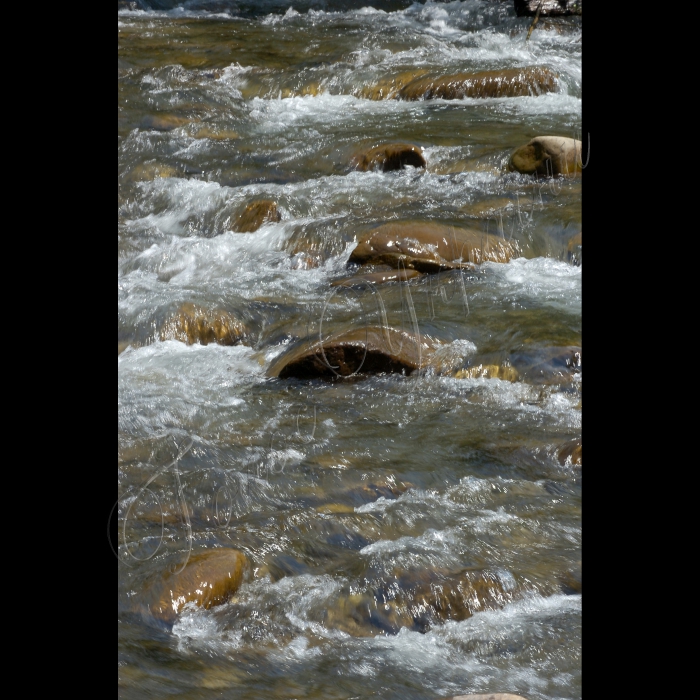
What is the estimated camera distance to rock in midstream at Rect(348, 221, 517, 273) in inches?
277

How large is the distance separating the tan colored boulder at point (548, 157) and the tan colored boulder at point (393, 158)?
3.35ft

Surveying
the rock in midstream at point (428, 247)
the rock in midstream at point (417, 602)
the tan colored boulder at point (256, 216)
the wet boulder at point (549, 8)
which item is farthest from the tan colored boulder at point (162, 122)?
the rock in midstream at point (417, 602)

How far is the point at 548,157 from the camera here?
8.76 meters

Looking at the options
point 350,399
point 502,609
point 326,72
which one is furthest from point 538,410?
point 326,72

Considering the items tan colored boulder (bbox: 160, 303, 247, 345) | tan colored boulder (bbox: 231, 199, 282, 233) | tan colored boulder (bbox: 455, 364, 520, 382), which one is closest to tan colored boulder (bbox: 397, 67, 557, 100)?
tan colored boulder (bbox: 231, 199, 282, 233)

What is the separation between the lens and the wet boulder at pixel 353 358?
18.0 ft

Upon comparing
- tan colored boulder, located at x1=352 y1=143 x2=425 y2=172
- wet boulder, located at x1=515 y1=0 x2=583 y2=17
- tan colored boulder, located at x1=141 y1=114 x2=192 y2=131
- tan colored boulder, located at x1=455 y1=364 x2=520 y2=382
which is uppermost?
wet boulder, located at x1=515 y1=0 x2=583 y2=17

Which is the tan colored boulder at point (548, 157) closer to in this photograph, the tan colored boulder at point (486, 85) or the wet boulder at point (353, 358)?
the tan colored boulder at point (486, 85)

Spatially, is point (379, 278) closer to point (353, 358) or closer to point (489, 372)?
point (353, 358)

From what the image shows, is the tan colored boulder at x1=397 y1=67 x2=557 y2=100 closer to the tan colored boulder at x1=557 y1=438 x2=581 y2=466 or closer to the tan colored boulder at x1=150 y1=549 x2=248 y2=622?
the tan colored boulder at x1=557 y1=438 x2=581 y2=466

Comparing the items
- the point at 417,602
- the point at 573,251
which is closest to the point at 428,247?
the point at 573,251

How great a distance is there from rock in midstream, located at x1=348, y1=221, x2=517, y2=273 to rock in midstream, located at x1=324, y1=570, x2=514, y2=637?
396cm
